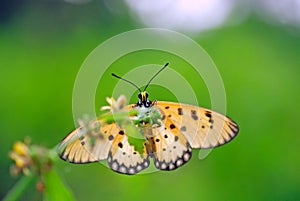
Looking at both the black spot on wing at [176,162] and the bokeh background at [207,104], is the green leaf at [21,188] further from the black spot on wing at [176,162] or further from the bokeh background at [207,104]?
the bokeh background at [207,104]

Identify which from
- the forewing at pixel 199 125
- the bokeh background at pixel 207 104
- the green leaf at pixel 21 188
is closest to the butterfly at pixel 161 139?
the forewing at pixel 199 125

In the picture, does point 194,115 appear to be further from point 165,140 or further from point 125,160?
point 125,160

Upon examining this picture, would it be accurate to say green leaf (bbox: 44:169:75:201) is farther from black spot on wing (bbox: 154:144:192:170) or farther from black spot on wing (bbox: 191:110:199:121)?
black spot on wing (bbox: 191:110:199:121)

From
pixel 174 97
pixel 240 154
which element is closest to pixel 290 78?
pixel 240 154

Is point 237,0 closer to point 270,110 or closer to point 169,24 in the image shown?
point 169,24

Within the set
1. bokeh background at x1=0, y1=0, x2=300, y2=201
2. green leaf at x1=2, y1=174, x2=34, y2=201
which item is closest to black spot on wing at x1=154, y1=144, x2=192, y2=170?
green leaf at x1=2, y1=174, x2=34, y2=201

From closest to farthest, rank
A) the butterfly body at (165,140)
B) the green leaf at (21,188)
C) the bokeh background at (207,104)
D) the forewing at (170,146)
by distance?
the green leaf at (21,188)
the butterfly body at (165,140)
the forewing at (170,146)
the bokeh background at (207,104)
